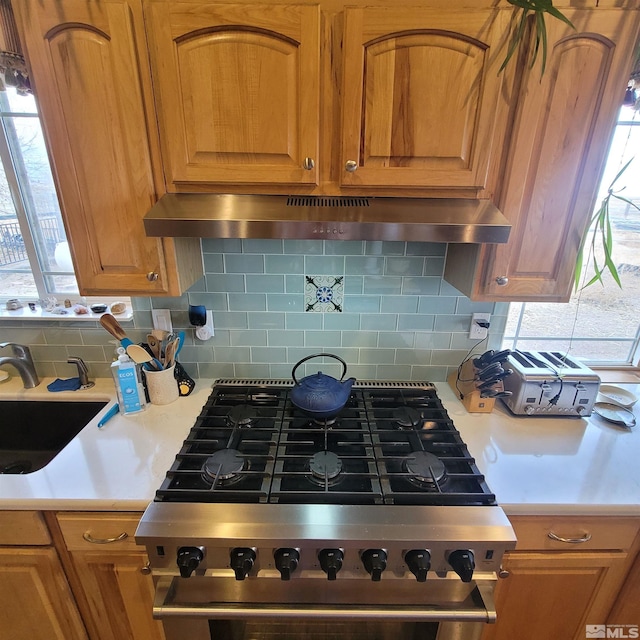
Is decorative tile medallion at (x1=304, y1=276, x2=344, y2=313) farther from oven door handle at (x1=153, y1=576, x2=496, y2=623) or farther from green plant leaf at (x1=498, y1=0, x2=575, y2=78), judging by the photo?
oven door handle at (x1=153, y1=576, x2=496, y2=623)

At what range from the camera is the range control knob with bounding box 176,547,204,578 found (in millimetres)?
901

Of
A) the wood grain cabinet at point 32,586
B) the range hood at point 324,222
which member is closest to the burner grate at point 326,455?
the wood grain cabinet at point 32,586

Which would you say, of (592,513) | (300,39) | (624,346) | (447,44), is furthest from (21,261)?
(624,346)

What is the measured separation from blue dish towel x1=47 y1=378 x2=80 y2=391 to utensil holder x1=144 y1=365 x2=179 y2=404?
1.24 feet

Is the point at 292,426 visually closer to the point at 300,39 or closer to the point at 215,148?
the point at 215,148

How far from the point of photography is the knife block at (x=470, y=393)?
137 cm

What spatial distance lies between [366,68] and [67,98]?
0.80m

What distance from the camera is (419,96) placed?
0.95 m

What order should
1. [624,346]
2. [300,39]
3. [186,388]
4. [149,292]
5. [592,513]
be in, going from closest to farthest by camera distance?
[300,39], [592,513], [149,292], [186,388], [624,346]

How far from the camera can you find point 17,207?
57.9 inches

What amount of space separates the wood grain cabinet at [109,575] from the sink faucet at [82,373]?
2.06 feet

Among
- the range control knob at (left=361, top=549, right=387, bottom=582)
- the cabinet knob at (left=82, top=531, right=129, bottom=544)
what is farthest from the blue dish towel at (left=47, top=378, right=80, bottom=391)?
the range control knob at (left=361, top=549, right=387, bottom=582)

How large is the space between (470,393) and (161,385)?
121 centimetres

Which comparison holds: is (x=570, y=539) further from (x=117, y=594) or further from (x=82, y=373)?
(x=82, y=373)
